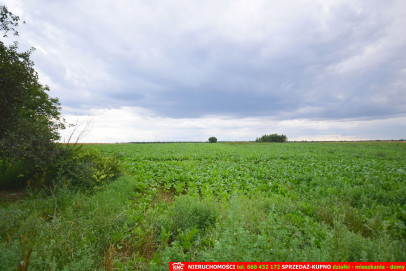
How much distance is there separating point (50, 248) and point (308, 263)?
176 inches

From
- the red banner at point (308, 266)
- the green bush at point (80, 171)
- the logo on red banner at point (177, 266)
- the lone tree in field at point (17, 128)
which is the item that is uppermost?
the lone tree in field at point (17, 128)

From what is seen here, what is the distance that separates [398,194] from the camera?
21.1 feet

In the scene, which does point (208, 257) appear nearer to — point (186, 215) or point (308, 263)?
point (308, 263)

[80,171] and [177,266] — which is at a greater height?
[80,171]

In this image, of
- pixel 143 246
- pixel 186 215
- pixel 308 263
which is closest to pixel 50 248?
pixel 143 246

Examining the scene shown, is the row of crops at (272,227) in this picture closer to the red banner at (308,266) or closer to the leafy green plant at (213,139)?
the red banner at (308,266)

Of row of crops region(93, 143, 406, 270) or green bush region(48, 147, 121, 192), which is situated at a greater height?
green bush region(48, 147, 121, 192)

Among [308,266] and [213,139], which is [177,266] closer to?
[308,266]

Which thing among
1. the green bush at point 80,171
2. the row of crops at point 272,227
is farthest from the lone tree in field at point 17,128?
the row of crops at point 272,227

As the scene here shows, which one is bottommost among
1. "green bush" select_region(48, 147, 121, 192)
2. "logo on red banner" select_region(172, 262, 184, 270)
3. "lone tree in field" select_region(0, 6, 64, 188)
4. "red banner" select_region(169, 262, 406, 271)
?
"logo on red banner" select_region(172, 262, 184, 270)

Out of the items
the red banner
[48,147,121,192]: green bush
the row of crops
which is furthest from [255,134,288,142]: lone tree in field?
the red banner

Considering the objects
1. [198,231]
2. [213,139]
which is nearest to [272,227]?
[198,231]

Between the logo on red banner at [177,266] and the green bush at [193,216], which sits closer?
the logo on red banner at [177,266]

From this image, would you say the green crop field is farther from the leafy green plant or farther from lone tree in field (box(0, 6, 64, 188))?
the leafy green plant
